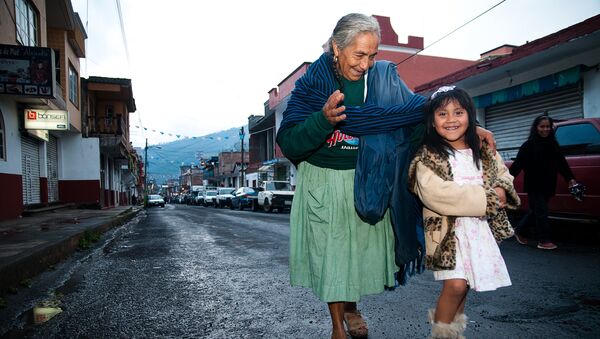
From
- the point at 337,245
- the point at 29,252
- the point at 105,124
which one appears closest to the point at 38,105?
the point at 29,252

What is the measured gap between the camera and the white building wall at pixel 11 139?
10.9 m

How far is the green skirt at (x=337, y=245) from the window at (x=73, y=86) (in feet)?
62.7

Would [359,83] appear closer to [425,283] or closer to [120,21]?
[425,283]

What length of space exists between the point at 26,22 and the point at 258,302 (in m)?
13.1

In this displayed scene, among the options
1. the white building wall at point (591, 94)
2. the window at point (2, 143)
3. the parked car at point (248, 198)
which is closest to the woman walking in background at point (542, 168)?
the white building wall at point (591, 94)

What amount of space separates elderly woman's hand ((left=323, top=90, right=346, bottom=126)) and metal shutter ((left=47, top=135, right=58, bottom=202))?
1812 cm

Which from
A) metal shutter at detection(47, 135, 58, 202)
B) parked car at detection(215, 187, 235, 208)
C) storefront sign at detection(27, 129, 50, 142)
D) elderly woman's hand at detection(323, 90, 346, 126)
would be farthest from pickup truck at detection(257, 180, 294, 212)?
elderly woman's hand at detection(323, 90, 346, 126)

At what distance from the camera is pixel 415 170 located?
210 centimetres

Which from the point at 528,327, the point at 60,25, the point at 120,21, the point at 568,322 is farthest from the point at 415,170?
the point at 60,25

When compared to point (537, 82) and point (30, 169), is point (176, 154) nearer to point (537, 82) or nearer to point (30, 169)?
point (30, 169)

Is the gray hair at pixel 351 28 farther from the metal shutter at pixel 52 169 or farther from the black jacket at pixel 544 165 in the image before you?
the metal shutter at pixel 52 169

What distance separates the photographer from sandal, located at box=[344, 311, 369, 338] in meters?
2.41

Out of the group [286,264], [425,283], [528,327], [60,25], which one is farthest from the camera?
[60,25]

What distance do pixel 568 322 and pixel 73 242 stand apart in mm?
6822
